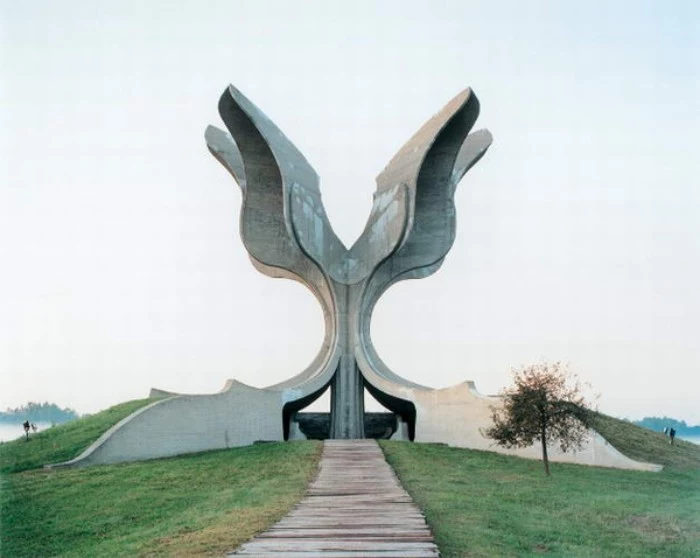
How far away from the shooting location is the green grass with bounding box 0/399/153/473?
17969 millimetres

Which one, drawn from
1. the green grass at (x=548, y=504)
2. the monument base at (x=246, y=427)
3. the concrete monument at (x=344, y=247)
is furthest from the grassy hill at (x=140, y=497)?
the concrete monument at (x=344, y=247)

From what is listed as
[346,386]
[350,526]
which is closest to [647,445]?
[346,386]

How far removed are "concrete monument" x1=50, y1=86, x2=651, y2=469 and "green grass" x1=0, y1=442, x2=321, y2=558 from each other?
19.4ft

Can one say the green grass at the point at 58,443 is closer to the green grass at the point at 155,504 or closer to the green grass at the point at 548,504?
the green grass at the point at 155,504

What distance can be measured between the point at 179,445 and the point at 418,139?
541 inches

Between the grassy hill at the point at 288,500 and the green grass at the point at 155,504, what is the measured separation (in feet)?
0.11

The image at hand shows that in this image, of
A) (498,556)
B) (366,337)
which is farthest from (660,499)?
(366,337)

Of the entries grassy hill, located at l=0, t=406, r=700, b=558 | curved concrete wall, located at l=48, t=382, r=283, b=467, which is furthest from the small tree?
curved concrete wall, located at l=48, t=382, r=283, b=467

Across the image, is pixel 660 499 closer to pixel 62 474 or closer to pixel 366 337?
pixel 62 474

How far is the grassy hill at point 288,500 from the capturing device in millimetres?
8969

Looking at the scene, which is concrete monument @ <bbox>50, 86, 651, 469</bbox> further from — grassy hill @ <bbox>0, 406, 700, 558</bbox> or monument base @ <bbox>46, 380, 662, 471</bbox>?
grassy hill @ <bbox>0, 406, 700, 558</bbox>

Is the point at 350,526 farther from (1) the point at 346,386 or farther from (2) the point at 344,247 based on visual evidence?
(2) the point at 344,247

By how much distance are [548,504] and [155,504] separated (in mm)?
5874

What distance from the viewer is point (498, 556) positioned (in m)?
7.67
